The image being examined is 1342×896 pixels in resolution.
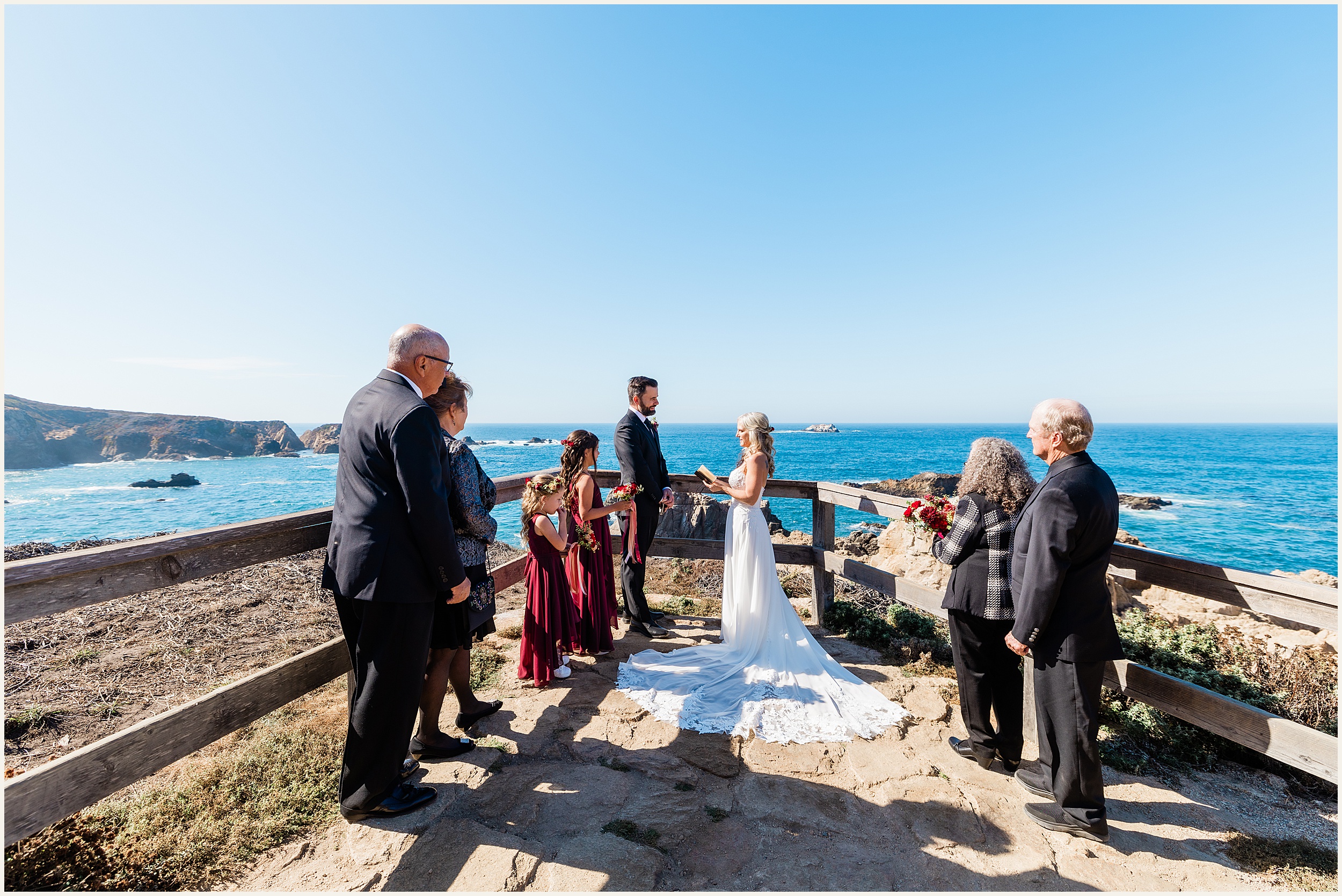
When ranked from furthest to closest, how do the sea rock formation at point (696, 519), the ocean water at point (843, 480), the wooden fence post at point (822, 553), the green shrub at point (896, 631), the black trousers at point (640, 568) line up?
the ocean water at point (843, 480) → the sea rock formation at point (696, 519) → the wooden fence post at point (822, 553) → the black trousers at point (640, 568) → the green shrub at point (896, 631)

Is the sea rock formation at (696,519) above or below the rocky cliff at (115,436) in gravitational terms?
below

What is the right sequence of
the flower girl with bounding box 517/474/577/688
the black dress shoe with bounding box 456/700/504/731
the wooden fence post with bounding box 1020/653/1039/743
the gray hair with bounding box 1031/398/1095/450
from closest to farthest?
the gray hair with bounding box 1031/398/1095/450, the wooden fence post with bounding box 1020/653/1039/743, the black dress shoe with bounding box 456/700/504/731, the flower girl with bounding box 517/474/577/688

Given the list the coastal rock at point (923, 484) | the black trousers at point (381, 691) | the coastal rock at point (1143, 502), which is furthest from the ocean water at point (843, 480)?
the black trousers at point (381, 691)

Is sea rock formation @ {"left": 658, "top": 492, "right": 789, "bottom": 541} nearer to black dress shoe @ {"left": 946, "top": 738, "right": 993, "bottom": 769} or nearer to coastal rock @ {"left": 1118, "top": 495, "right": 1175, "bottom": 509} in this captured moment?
black dress shoe @ {"left": 946, "top": 738, "right": 993, "bottom": 769}

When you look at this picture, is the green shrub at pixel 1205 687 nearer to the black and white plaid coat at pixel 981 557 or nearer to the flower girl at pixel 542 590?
the black and white plaid coat at pixel 981 557

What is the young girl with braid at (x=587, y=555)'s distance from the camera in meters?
5.12

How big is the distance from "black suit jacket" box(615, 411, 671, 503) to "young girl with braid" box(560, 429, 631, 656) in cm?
39

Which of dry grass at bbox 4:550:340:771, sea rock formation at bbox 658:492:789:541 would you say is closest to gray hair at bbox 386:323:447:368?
dry grass at bbox 4:550:340:771

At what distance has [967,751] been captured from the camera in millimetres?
3844

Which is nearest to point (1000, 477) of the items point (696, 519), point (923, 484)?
point (696, 519)

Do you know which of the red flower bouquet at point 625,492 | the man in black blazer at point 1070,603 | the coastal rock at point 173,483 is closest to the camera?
the man in black blazer at point 1070,603

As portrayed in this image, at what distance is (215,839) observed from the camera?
2.96 m

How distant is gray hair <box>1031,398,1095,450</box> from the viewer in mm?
3174

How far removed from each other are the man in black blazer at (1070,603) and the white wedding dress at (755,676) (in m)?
1.21
